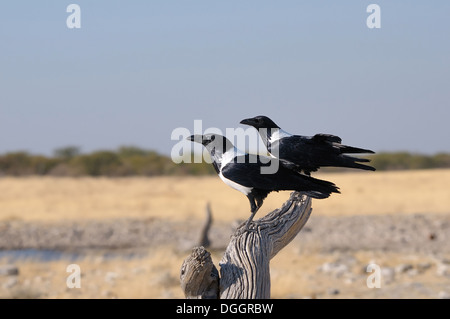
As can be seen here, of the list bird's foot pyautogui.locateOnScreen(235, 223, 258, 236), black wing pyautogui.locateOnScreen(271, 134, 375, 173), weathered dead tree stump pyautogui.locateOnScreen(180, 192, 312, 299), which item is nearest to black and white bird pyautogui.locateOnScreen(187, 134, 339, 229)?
black wing pyautogui.locateOnScreen(271, 134, 375, 173)

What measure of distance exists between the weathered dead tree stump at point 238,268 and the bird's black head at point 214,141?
37.1 inches

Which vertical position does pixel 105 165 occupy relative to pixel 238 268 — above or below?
below

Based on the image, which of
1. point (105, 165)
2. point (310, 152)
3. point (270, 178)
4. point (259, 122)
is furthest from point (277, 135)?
point (105, 165)

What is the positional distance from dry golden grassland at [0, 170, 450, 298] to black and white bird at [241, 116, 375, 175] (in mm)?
7722

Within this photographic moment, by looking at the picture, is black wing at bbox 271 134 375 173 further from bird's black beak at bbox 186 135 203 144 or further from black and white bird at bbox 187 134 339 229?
bird's black beak at bbox 186 135 203 144

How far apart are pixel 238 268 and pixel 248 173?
1.09 meters

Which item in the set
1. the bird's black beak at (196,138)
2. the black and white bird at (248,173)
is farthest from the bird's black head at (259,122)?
the bird's black beak at (196,138)

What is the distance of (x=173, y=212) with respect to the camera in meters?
25.8

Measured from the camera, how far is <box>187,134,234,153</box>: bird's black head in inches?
211

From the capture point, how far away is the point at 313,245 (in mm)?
19188

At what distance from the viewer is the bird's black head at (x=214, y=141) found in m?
5.36

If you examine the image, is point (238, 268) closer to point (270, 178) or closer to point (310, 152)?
point (270, 178)

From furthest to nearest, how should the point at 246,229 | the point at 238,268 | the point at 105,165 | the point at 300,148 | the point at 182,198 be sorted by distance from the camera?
1. the point at 105,165
2. the point at 182,198
3. the point at 246,229
4. the point at 238,268
5. the point at 300,148
